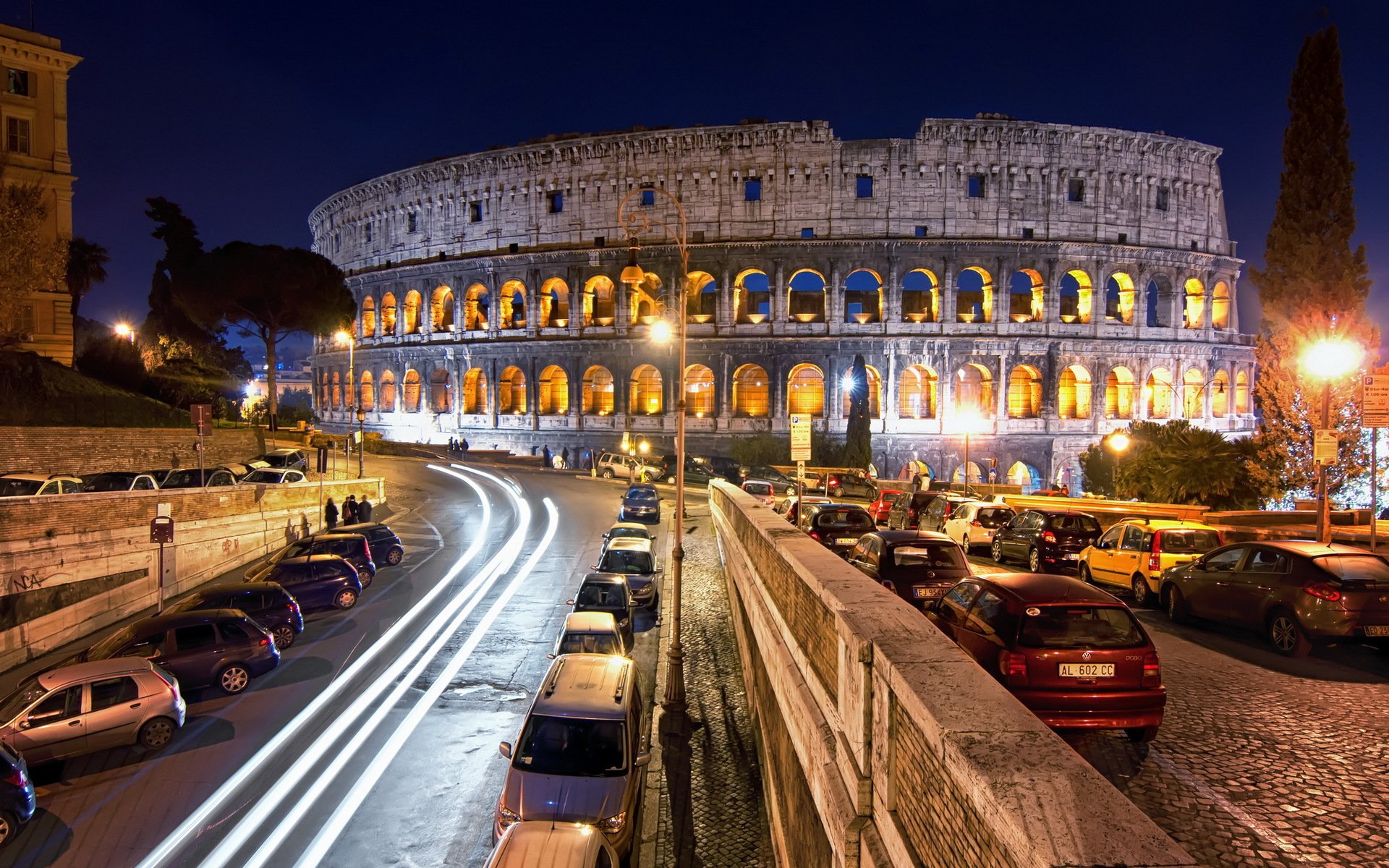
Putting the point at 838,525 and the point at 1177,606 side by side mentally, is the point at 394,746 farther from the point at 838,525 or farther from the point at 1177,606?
the point at 1177,606

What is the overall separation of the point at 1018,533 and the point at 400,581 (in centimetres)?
1578

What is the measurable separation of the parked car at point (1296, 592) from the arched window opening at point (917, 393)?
3777 centimetres

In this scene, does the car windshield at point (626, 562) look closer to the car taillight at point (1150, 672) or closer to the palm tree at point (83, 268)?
the car taillight at point (1150, 672)

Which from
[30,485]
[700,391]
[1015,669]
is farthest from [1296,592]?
[700,391]

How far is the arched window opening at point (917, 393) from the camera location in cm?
4847

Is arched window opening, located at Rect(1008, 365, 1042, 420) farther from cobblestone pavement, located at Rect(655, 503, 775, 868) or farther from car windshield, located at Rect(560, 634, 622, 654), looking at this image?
car windshield, located at Rect(560, 634, 622, 654)

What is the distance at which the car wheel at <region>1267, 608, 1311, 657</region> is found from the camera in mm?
9492

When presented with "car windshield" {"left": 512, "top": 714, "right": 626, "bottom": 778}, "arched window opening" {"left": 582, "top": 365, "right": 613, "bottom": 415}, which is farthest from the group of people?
"arched window opening" {"left": 582, "top": 365, "right": 613, "bottom": 415}

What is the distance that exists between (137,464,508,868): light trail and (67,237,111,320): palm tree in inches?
1397

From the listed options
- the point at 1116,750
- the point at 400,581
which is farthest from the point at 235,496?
the point at 1116,750

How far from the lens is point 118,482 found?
2419cm

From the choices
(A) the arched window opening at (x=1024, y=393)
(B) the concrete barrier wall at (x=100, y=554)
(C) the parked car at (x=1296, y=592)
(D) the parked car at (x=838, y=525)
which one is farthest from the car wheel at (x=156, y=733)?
(A) the arched window opening at (x=1024, y=393)

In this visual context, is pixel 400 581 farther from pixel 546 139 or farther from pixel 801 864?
pixel 546 139

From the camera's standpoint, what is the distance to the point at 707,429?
5025 cm
